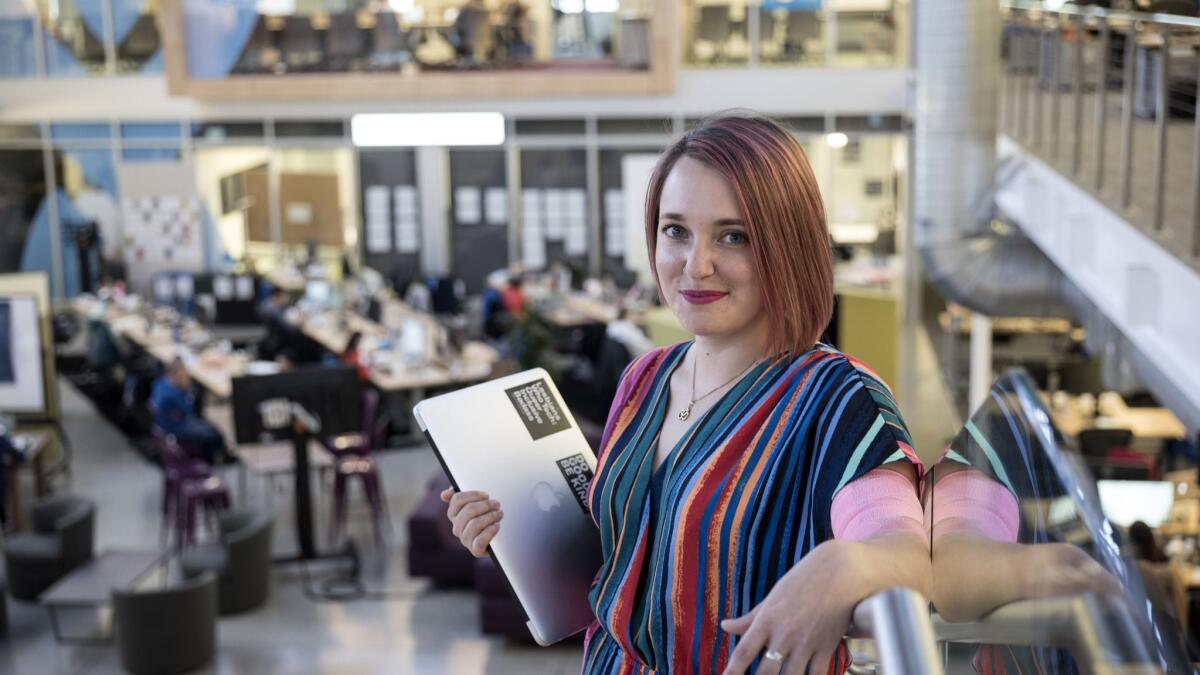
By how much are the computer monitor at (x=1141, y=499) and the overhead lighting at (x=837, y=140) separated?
8.50 metres

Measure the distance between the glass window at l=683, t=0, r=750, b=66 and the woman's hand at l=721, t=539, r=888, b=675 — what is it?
52.2ft

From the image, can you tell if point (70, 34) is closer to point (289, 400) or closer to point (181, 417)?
point (181, 417)

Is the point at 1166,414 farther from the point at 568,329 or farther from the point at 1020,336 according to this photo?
the point at 568,329

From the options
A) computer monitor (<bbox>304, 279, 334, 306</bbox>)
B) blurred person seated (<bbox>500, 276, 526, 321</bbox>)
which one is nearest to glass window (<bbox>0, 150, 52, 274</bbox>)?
computer monitor (<bbox>304, 279, 334, 306</bbox>)

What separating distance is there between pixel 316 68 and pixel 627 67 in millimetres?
3700

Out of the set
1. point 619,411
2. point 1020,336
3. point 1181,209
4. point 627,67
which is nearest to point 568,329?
point 627,67

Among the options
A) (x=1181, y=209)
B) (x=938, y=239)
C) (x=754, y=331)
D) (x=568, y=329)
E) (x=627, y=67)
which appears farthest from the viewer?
(x=627, y=67)

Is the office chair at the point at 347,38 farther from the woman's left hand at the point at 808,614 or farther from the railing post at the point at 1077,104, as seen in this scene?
the woman's left hand at the point at 808,614

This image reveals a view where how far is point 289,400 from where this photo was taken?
945 centimetres

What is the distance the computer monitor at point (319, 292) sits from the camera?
14.6 meters

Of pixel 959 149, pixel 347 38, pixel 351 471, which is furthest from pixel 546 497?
pixel 347 38

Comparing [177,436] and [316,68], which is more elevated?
[316,68]

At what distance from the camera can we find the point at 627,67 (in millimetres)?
16391

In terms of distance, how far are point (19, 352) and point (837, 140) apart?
9517 mm
